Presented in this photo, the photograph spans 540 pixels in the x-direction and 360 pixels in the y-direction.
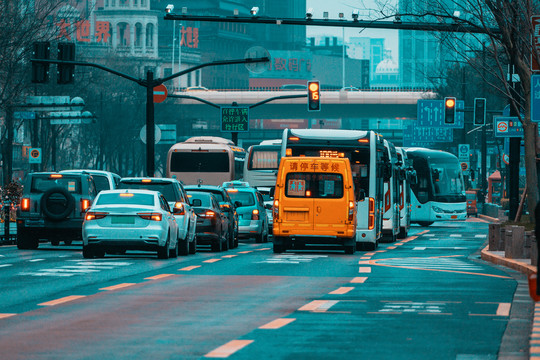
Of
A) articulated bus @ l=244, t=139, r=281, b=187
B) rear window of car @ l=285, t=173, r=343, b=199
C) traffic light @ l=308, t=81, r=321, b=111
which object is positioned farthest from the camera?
articulated bus @ l=244, t=139, r=281, b=187

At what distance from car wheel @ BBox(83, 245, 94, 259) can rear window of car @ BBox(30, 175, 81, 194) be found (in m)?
4.98

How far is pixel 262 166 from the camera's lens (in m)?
61.9

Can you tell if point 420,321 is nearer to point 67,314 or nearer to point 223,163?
point 67,314

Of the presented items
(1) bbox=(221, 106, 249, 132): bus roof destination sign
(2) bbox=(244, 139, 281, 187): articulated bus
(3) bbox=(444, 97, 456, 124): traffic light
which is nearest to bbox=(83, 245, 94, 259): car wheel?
(3) bbox=(444, 97, 456, 124): traffic light

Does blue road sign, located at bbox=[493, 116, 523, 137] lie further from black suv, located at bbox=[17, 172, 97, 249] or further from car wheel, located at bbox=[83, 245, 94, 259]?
car wheel, located at bbox=[83, 245, 94, 259]

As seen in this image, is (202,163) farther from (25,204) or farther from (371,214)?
(25,204)

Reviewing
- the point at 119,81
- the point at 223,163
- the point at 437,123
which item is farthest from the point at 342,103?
the point at 223,163

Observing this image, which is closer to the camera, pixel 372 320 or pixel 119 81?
pixel 372 320

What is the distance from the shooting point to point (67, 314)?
15438 mm

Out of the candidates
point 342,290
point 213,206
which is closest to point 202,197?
point 213,206

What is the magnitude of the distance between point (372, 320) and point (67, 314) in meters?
3.25

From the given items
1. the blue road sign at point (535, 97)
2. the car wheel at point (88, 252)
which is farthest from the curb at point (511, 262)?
the car wheel at point (88, 252)

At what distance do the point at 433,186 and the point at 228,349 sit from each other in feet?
185

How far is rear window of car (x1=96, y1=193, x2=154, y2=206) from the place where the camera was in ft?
93.0
